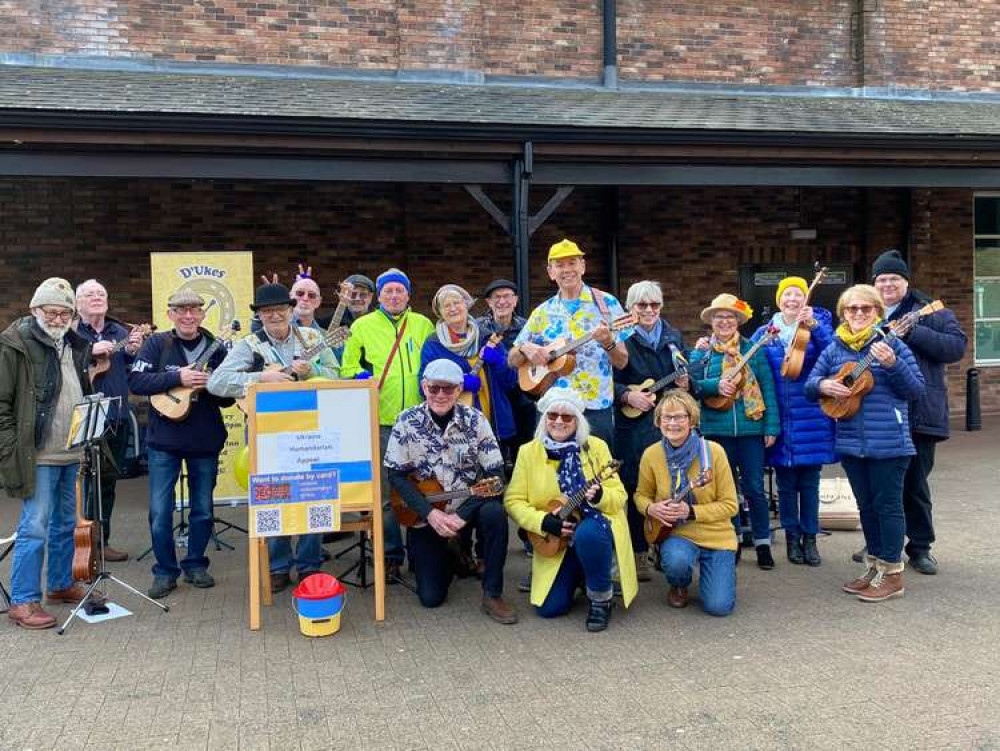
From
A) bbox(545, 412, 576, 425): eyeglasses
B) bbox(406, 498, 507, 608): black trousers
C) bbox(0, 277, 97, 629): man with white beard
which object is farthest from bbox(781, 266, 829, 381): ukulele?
bbox(0, 277, 97, 629): man with white beard

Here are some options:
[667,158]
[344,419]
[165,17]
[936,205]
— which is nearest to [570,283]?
[344,419]

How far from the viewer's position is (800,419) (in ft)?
18.3

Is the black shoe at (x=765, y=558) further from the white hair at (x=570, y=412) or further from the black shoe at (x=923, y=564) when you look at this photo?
the white hair at (x=570, y=412)

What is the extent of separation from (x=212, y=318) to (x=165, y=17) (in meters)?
4.57

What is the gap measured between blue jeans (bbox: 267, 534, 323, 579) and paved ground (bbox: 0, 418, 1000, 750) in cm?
19

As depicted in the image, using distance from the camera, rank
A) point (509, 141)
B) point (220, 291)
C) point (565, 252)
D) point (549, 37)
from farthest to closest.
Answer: point (549, 37)
point (509, 141)
point (220, 291)
point (565, 252)

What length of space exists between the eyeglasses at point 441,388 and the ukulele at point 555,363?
66 cm

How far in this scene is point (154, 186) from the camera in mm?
9859

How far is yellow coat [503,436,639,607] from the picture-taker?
15.3 ft

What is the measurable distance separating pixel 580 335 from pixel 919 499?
2.33 m

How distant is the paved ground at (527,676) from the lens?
11.1ft

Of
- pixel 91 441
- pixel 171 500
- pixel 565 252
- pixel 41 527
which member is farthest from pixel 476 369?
pixel 41 527

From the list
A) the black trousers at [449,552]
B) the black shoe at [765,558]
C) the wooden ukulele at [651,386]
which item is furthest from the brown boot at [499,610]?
the black shoe at [765,558]

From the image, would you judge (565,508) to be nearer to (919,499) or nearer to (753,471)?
(753,471)
